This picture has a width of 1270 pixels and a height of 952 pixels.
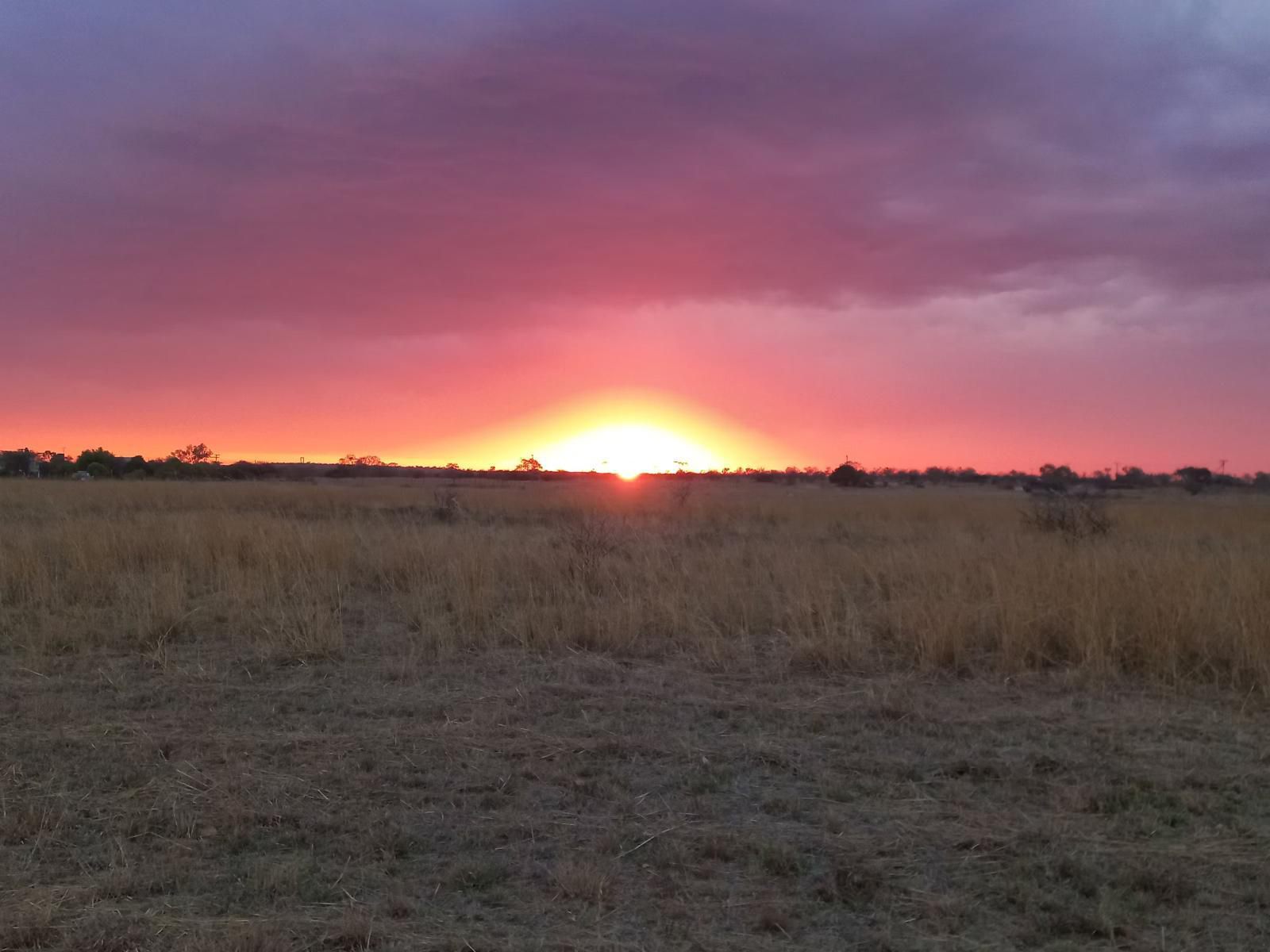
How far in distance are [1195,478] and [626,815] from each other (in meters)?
81.8

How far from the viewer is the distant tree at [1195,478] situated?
206ft

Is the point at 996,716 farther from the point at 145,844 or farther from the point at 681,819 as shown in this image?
the point at 145,844

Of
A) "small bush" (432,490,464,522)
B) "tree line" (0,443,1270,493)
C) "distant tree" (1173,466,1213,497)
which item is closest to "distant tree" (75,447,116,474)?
"tree line" (0,443,1270,493)

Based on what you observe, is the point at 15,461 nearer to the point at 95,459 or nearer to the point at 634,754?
the point at 95,459

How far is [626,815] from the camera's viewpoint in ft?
14.8

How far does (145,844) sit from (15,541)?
11.3 m

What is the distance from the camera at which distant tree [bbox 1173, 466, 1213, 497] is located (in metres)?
62.9

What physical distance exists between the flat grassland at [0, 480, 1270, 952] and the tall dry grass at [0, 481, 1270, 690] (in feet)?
0.18

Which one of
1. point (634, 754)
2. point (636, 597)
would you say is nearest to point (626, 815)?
point (634, 754)

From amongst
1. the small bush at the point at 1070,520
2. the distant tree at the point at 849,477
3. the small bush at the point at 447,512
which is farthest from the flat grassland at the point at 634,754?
the distant tree at the point at 849,477

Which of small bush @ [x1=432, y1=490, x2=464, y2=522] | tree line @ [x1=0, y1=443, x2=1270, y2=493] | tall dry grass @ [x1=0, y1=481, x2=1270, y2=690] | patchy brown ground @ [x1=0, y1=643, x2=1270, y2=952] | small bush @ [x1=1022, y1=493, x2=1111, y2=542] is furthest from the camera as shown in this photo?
tree line @ [x1=0, y1=443, x2=1270, y2=493]

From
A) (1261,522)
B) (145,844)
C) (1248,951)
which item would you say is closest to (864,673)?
(1248,951)

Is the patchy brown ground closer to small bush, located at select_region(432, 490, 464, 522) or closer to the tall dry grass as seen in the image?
the tall dry grass

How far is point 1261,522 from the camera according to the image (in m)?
25.5
